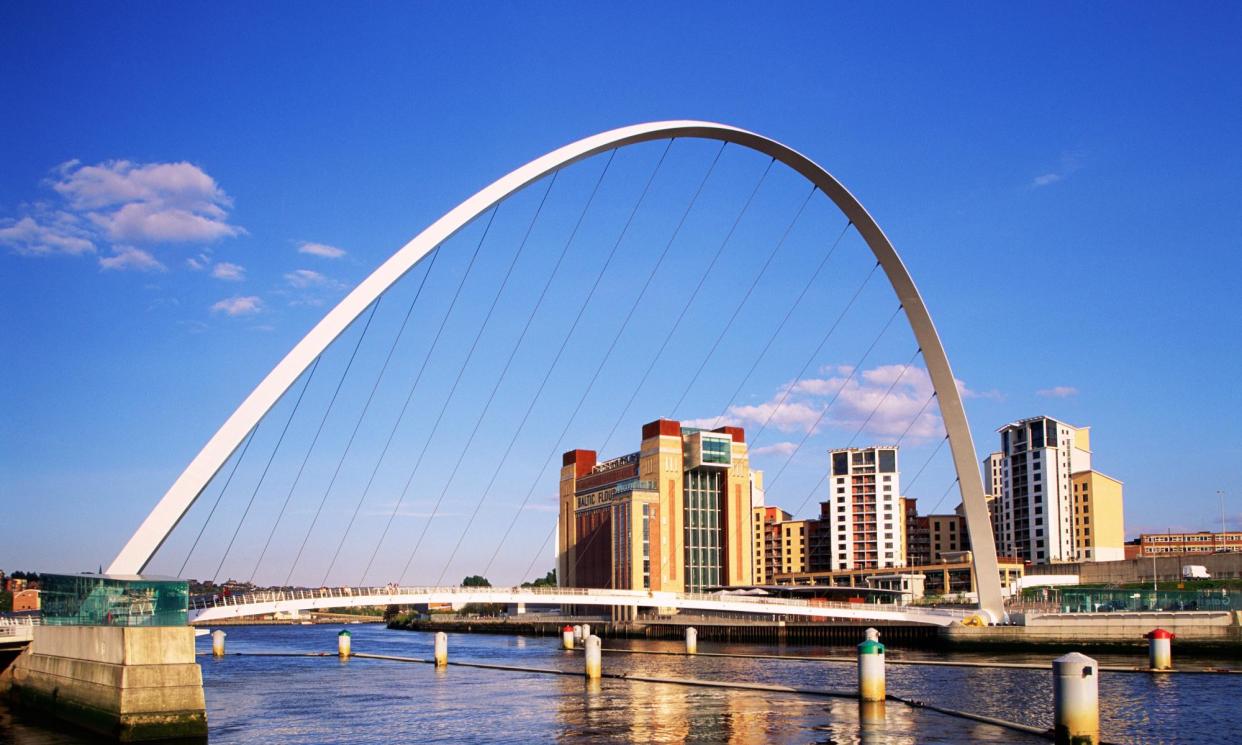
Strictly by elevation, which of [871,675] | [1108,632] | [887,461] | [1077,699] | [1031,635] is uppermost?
[887,461]

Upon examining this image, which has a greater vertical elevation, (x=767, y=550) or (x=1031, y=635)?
(x=1031, y=635)

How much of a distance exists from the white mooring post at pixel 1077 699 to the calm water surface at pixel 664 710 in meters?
3.81

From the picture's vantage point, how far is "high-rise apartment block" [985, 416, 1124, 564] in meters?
142

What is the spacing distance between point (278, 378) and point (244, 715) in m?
8.58

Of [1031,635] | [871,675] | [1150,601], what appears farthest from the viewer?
[1031,635]

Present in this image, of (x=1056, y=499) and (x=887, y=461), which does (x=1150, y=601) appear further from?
(x=887, y=461)

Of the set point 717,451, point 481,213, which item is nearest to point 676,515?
point 717,451

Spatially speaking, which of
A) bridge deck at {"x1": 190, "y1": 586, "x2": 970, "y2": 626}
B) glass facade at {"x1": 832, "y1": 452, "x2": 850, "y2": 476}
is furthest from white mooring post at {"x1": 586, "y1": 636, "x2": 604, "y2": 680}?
glass facade at {"x1": 832, "y1": 452, "x2": 850, "y2": 476}

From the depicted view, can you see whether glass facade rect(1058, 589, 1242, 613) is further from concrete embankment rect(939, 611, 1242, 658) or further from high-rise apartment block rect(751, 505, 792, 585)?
high-rise apartment block rect(751, 505, 792, 585)

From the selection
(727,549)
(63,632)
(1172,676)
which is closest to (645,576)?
(727,549)

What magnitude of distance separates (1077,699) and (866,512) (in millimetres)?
148370

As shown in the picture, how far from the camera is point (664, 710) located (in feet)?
91.8

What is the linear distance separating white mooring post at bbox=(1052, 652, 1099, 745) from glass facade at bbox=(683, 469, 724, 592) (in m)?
118

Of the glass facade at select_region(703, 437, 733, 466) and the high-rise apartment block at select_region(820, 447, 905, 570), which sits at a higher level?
the glass facade at select_region(703, 437, 733, 466)
